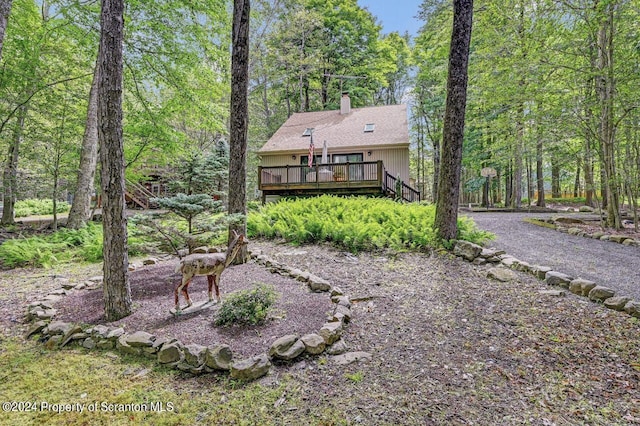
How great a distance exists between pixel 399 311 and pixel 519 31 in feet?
27.4

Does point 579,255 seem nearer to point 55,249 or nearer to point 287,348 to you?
point 287,348

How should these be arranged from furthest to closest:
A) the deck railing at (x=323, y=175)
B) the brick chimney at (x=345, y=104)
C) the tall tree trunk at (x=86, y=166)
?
the brick chimney at (x=345, y=104), the deck railing at (x=323, y=175), the tall tree trunk at (x=86, y=166)

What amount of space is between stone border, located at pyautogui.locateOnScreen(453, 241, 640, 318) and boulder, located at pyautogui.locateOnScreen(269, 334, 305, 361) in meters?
2.98

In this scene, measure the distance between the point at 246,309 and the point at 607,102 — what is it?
779 cm

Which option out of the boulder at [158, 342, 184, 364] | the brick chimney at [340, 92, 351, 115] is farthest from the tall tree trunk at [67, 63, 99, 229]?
the brick chimney at [340, 92, 351, 115]

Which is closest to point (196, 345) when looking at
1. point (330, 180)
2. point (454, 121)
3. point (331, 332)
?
point (331, 332)

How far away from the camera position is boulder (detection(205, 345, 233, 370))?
228 cm

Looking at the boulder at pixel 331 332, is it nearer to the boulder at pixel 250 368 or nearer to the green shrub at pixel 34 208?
the boulder at pixel 250 368

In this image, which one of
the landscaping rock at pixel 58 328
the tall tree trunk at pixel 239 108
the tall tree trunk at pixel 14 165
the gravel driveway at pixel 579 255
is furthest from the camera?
the tall tree trunk at pixel 14 165

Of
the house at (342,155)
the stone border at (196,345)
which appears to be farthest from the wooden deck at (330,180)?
the stone border at (196,345)

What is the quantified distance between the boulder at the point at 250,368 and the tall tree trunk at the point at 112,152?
63.7 inches

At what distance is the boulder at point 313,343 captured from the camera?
2516mm

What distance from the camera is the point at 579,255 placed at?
5.01 meters

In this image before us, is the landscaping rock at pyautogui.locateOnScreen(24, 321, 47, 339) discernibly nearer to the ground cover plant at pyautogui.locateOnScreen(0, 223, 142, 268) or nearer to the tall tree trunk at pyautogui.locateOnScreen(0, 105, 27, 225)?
the ground cover plant at pyautogui.locateOnScreen(0, 223, 142, 268)
